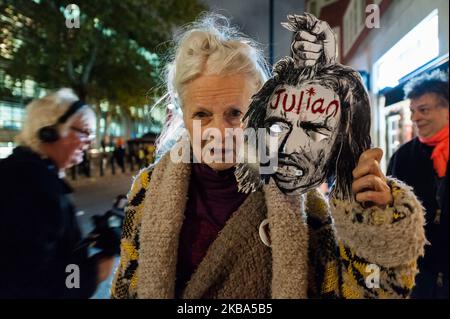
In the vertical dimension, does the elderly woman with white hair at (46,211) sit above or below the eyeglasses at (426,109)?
below

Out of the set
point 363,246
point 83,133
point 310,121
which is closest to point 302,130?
point 310,121

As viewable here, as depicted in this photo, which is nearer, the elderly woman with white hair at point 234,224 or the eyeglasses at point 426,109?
the elderly woman with white hair at point 234,224

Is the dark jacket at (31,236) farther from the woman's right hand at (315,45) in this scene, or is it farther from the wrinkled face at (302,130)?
the woman's right hand at (315,45)

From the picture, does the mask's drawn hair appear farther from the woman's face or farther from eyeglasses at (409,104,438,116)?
eyeglasses at (409,104,438,116)

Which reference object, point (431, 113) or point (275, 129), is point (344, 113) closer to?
point (275, 129)

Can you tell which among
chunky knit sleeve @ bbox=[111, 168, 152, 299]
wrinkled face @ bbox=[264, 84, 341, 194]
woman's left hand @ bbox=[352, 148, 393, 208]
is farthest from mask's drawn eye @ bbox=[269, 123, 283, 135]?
chunky knit sleeve @ bbox=[111, 168, 152, 299]

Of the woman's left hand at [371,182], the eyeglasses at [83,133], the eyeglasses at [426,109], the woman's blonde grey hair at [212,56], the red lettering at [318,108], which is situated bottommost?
the woman's left hand at [371,182]

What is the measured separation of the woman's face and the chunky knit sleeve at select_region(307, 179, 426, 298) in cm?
32

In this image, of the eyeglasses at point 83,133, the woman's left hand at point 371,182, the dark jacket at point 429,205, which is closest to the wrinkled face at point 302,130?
the woman's left hand at point 371,182

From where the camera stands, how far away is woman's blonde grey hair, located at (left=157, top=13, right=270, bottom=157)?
0.92m

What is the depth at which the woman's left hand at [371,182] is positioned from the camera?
77cm

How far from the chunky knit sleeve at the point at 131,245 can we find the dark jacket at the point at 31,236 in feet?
0.97
